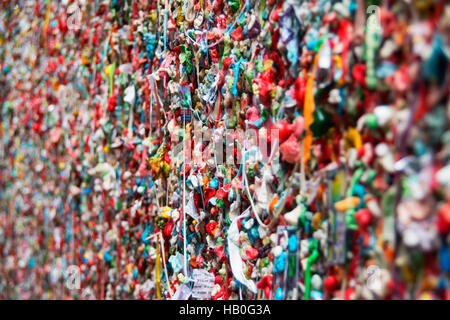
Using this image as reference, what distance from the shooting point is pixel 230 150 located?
764 millimetres

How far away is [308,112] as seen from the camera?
578mm

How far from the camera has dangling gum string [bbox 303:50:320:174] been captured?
57cm

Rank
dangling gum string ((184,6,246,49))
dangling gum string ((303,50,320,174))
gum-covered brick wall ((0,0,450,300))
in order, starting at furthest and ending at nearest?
1. dangling gum string ((184,6,246,49))
2. dangling gum string ((303,50,320,174))
3. gum-covered brick wall ((0,0,450,300))

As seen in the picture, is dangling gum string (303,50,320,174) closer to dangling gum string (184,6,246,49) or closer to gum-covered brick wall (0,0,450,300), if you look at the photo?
gum-covered brick wall (0,0,450,300)

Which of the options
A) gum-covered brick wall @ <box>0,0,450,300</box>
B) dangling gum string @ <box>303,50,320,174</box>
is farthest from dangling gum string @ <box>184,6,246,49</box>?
dangling gum string @ <box>303,50,320,174</box>

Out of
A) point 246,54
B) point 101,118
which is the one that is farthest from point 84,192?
point 246,54

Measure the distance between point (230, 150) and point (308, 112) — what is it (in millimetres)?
206

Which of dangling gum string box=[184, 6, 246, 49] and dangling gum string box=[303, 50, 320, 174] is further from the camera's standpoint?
dangling gum string box=[184, 6, 246, 49]

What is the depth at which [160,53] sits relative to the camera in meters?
0.98

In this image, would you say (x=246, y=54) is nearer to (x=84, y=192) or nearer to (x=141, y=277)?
(x=141, y=277)

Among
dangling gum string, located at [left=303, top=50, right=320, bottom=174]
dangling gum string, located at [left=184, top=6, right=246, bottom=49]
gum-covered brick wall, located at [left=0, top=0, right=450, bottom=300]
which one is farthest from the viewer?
dangling gum string, located at [left=184, top=6, right=246, bottom=49]

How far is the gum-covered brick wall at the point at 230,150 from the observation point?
0.44m

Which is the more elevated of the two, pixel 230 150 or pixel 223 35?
pixel 223 35

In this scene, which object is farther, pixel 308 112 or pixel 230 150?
pixel 230 150
